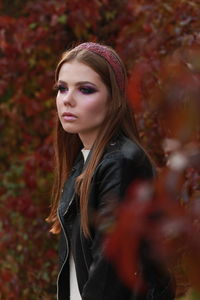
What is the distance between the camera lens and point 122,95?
2.54 m

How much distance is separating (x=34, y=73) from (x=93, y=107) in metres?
3.19

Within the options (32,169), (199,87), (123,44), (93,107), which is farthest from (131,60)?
(199,87)

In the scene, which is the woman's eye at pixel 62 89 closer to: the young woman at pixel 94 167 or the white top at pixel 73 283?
the young woman at pixel 94 167

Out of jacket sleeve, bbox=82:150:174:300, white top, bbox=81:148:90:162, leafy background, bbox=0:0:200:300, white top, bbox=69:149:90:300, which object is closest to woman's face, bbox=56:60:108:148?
white top, bbox=81:148:90:162

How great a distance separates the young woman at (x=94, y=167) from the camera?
223 centimetres

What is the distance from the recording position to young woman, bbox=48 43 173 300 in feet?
7.30

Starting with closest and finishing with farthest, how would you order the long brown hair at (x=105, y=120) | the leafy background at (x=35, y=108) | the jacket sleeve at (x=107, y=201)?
the jacket sleeve at (x=107, y=201), the long brown hair at (x=105, y=120), the leafy background at (x=35, y=108)

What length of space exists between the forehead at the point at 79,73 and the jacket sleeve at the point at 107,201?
1.04 ft

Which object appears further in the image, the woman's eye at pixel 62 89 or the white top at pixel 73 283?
the woman's eye at pixel 62 89

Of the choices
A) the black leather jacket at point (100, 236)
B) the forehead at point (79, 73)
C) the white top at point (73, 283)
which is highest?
the forehead at point (79, 73)

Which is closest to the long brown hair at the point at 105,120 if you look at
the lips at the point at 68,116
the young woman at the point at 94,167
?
the young woman at the point at 94,167

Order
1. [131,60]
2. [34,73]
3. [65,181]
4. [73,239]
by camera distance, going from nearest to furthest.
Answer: [73,239] → [65,181] → [131,60] → [34,73]

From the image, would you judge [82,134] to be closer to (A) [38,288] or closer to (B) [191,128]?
(B) [191,128]

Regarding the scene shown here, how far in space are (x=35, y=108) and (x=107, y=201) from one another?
3.21 m
